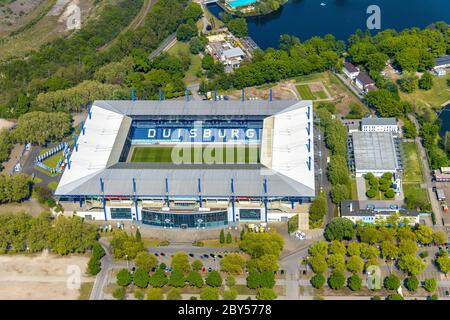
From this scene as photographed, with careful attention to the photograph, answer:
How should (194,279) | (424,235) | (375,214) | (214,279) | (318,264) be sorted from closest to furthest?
(214,279) → (194,279) → (318,264) → (424,235) → (375,214)

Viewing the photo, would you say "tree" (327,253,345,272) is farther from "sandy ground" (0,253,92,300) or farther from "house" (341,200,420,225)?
"sandy ground" (0,253,92,300)

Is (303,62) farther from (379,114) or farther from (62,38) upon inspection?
(62,38)

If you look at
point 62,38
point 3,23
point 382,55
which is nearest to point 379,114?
point 382,55

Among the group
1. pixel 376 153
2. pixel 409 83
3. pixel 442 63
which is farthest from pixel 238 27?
pixel 376 153

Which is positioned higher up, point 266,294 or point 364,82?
point 364,82

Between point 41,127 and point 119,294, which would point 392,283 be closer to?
point 119,294

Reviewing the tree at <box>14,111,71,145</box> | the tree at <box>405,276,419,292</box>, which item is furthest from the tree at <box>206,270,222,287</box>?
the tree at <box>14,111,71,145</box>
